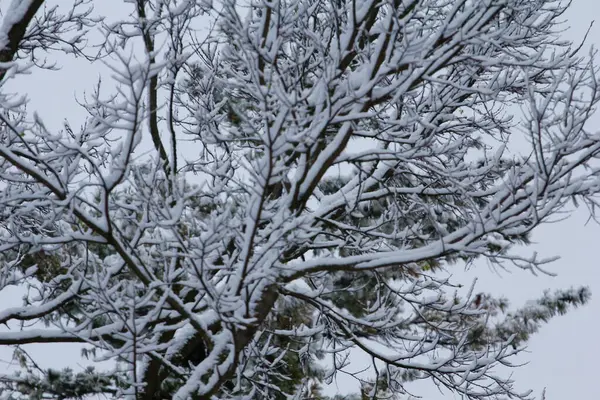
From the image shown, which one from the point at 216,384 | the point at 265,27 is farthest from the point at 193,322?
the point at 265,27

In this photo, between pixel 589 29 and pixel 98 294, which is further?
pixel 589 29

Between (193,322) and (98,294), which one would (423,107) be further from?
(98,294)

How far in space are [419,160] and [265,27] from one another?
156 cm

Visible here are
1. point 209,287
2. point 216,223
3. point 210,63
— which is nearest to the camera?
point 216,223

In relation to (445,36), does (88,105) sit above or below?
above

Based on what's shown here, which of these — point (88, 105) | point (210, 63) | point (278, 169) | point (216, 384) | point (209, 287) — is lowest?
point (216, 384)

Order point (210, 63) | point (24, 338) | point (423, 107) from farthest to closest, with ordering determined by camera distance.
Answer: point (210, 63)
point (423, 107)
point (24, 338)

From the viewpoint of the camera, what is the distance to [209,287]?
10.8ft

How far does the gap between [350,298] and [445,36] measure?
541 centimetres

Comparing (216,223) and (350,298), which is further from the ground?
(350,298)

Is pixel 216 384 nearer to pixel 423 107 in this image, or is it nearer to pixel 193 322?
pixel 193 322

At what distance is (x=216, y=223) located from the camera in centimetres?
310

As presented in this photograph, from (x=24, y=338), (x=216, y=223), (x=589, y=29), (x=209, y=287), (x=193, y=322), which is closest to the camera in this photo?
(x=216, y=223)

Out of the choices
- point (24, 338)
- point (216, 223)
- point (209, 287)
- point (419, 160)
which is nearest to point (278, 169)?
point (216, 223)
